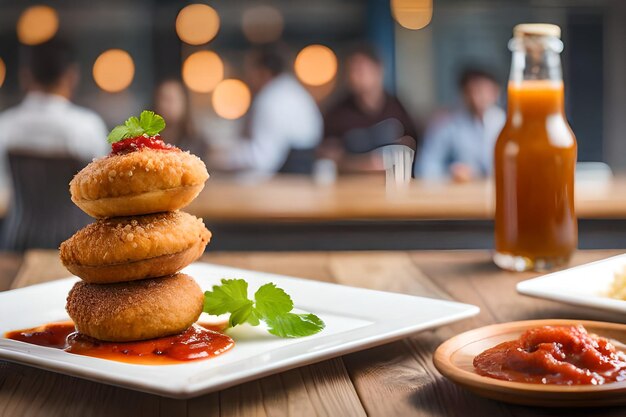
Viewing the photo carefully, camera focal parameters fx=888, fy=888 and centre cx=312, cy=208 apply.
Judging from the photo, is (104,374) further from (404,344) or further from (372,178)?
(372,178)

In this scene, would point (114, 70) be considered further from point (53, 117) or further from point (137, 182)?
point (137, 182)

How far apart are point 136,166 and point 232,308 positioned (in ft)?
0.92

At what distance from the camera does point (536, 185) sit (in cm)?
214

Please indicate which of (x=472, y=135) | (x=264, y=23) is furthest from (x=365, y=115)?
(x=264, y=23)

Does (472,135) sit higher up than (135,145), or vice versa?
(135,145)

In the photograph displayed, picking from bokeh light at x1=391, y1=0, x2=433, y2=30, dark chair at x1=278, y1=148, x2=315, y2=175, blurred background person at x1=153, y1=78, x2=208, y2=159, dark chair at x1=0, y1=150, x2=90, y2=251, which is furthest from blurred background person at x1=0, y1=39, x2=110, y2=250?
bokeh light at x1=391, y1=0, x2=433, y2=30

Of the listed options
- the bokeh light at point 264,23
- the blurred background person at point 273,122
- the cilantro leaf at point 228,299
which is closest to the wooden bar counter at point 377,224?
the cilantro leaf at point 228,299

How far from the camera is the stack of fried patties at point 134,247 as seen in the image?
4.56ft

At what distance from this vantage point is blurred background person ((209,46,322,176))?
9.02 meters

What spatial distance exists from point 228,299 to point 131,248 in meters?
0.19

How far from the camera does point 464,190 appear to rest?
16.9 feet

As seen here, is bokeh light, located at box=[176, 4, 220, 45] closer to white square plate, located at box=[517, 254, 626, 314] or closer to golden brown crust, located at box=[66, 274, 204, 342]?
white square plate, located at box=[517, 254, 626, 314]

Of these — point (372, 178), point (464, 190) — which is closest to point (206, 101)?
point (372, 178)

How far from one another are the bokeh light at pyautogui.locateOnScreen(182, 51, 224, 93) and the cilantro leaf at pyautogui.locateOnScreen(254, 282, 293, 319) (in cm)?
892
